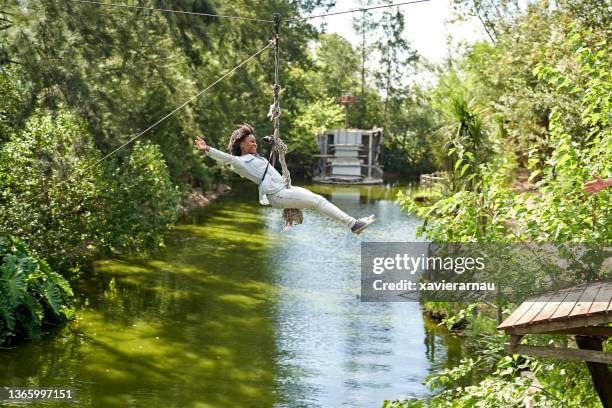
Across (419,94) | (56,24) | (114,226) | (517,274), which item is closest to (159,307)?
(114,226)

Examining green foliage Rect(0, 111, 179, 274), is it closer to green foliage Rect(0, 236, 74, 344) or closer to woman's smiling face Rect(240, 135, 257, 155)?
green foliage Rect(0, 236, 74, 344)

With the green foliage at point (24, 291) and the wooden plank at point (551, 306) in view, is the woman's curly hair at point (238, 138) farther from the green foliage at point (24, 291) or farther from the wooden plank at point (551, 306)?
the green foliage at point (24, 291)

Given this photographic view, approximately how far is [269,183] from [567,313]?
2.78m

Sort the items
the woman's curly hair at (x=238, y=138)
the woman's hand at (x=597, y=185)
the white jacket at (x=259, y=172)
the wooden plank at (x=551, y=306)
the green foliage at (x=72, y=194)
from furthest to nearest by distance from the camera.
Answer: the green foliage at (x=72, y=194)
the woman's curly hair at (x=238, y=138)
the white jacket at (x=259, y=172)
the woman's hand at (x=597, y=185)
the wooden plank at (x=551, y=306)

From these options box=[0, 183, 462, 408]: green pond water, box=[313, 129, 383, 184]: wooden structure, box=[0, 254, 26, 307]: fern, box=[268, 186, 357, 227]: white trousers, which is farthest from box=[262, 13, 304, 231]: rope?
box=[313, 129, 383, 184]: wooden structure

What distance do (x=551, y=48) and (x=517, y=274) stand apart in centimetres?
1171

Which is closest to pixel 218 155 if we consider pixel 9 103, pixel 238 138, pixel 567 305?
pixel 238 138

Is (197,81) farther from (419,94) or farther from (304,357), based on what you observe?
(419,94)

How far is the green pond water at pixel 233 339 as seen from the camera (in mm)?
10305

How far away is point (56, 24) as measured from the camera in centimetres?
1500

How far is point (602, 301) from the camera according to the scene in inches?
188

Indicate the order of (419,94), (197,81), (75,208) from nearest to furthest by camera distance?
(75,208) < (197,81) < (419,94)

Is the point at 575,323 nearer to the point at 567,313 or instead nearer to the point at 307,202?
the point at 567,313

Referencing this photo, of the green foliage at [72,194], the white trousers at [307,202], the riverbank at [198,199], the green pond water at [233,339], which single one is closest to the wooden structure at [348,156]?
the riverbank at [198,199]
